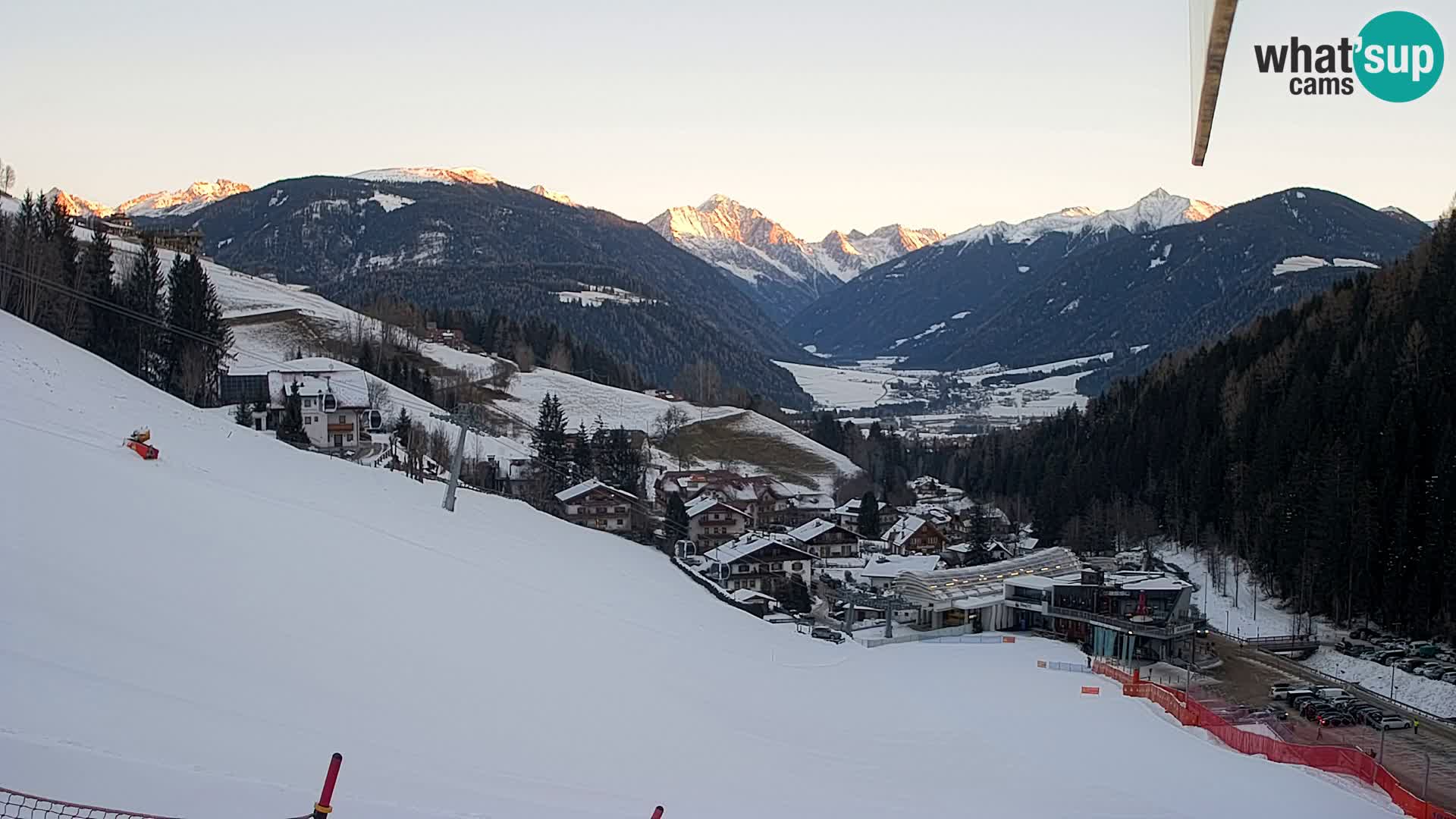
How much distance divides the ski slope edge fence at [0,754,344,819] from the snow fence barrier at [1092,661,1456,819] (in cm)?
1456

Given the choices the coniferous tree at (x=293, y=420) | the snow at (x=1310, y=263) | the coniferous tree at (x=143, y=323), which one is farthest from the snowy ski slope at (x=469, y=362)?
the snow at (x=1310, y=263)

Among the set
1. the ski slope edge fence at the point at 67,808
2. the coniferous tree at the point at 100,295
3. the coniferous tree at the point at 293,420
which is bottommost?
the ski slope edge fence at the point at 67,808

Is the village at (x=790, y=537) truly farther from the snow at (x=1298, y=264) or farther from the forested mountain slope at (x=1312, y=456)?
the snow at (x=1298, y=264)

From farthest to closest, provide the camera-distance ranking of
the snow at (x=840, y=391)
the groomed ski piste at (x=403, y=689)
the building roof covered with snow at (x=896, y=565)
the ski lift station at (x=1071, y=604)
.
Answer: the snow at (x=840, y=391) < the building roof covered with snow at (x=896, y=565) < the ski lift station at (x=1071, y=604) < the groomed ski piste at (x=403, y=689)

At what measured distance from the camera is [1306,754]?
16719mm

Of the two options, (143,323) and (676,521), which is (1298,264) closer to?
(676,521)

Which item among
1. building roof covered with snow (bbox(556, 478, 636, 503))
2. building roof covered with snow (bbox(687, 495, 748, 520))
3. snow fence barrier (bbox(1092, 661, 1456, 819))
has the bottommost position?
snow fence barrier (bbox(1092, 661, 1456, 819))

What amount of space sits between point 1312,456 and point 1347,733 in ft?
65.6

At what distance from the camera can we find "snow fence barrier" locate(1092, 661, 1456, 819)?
14.2 meters

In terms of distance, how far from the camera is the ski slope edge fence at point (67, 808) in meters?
4.63

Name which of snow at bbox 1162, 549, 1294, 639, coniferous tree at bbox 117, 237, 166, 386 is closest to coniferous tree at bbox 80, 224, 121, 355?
coniferous tree at bbox 117, 237, 166, 386

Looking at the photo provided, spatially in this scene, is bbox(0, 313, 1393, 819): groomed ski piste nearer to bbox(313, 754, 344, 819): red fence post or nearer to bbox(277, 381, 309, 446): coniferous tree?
bbox(313, 754, 344, 819): red fence post

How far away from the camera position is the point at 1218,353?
60.4m

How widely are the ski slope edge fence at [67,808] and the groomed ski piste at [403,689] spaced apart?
0.90 feet
